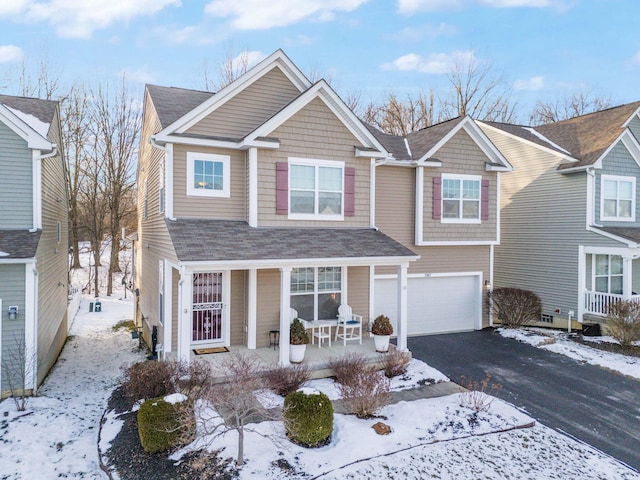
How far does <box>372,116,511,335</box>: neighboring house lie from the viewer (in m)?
13.9

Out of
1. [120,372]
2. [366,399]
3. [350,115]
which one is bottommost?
[120,372]

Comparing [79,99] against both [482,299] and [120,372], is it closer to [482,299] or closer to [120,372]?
[120,372]

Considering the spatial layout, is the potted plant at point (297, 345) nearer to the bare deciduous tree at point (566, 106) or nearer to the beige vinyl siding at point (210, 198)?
the beige vinyl siding at point (210, 198)

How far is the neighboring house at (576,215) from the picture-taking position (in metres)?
15.2

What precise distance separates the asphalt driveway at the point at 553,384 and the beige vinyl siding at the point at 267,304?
4099 millimetres

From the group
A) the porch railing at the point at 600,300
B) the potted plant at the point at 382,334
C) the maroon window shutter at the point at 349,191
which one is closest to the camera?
the potted plant at the point at 382,334

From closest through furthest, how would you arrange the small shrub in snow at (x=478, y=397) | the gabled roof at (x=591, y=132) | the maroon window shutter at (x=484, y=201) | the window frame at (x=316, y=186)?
the small shrub in snow at (x=478, y=397), the window frame at (x=316, y=186), the maroon window shutter at (x=484, y=201), the gabled roof at (x=591, y=132)

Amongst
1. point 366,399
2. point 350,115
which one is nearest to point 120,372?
point 366,399

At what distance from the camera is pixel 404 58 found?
3047cm

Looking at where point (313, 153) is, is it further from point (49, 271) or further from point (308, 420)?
point (49, 271)

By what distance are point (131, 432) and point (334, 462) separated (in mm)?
3454

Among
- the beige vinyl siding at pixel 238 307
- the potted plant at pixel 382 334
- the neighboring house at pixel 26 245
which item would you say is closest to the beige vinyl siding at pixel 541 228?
the potted plant at pixel 382 334

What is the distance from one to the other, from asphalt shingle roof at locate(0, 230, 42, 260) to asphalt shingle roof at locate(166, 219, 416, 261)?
2754 mm

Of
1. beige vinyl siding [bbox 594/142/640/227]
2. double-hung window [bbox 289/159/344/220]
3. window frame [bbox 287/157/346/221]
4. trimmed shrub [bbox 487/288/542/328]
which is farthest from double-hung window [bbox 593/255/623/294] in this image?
double-hung window [bbox 289/159/344/220]
